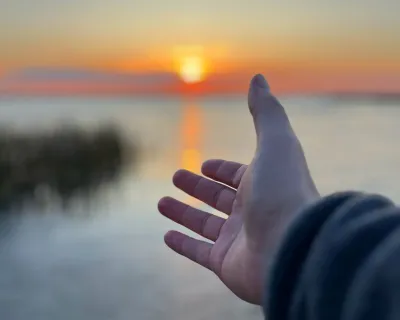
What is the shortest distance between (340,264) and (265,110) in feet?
2.48

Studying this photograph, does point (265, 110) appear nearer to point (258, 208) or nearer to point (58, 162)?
point (258, 208)

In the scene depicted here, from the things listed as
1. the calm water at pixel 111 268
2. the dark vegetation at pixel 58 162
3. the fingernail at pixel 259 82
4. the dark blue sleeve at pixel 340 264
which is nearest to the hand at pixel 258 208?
the fingernail at pixel 259 82

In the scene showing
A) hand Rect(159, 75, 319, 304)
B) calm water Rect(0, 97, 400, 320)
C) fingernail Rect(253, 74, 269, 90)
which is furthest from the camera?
calm water Rect(0, 97, 400, 320)

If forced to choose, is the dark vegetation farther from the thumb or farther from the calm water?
the thumb

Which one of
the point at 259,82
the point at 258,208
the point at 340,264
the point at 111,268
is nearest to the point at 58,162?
the point at 111,268

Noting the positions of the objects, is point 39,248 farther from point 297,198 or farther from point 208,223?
point 297,198

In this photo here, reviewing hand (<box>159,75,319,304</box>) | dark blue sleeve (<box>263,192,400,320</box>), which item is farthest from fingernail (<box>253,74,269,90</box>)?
dark blue sleeve (<box>263,192,400,320</box>)

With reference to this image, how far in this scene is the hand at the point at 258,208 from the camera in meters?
1.30

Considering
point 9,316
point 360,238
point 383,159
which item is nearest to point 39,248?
point 9,316

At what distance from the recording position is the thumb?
1.48 metres

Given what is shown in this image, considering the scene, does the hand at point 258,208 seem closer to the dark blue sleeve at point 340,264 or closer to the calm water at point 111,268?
the dark blue sleeve at point 340,264

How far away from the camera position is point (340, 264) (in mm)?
812

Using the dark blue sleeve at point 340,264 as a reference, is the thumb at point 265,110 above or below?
above

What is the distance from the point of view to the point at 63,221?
7.94 meters
